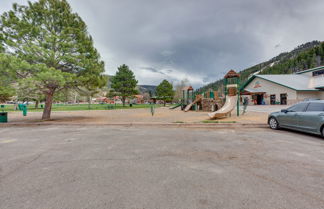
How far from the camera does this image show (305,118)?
6234 millimetres

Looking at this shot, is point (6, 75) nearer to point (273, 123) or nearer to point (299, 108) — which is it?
point (273, 123)

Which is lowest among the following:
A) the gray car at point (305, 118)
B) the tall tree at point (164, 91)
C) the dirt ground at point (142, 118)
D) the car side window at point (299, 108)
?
the dirt ground at point (142, 118)

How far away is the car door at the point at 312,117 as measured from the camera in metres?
5.81

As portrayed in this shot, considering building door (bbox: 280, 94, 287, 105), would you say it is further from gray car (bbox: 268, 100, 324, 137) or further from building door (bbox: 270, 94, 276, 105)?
gray car (bbox: 268, 100, 324, 137)

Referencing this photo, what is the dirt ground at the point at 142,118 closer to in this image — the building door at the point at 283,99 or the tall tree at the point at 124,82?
the tall tree at the point at 124,82

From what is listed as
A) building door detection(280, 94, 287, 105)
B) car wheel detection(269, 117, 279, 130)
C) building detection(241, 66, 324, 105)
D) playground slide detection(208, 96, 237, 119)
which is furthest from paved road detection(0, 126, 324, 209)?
building door detection(280, 94, 287, 105)

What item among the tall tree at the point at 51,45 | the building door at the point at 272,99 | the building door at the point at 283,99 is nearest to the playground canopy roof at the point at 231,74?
the tall tree at the point at 51,45

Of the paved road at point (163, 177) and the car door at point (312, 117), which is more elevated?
the car door at point (312, 117)

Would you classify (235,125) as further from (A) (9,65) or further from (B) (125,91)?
(B) (125,91)

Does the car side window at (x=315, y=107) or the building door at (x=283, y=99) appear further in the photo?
the building door at (x=283, y=99)

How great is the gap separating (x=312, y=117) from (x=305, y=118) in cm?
25

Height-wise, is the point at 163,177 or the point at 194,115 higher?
the point at 194,115

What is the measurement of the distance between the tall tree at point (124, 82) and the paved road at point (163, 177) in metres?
28.6

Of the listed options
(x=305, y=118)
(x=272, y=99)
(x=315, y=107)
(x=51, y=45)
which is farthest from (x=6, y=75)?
(x=272, y=99)
